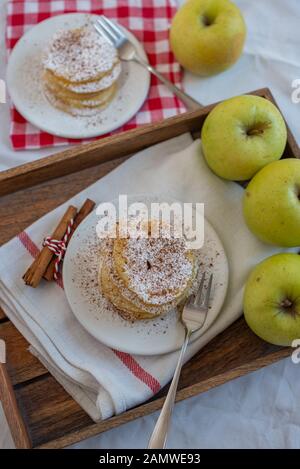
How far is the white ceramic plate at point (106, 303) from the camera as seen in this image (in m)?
0.98

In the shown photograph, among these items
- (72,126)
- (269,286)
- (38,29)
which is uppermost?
(38,29)

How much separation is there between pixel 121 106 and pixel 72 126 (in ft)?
0.37

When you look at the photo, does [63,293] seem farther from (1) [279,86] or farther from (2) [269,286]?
(1) [279,86]

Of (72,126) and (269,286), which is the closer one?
(269,286)

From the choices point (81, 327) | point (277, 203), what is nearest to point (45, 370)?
point (81, 327)

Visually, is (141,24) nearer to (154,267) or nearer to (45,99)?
(45,99)

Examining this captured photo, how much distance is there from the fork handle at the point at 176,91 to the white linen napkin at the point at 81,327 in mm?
139

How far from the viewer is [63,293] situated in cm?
102

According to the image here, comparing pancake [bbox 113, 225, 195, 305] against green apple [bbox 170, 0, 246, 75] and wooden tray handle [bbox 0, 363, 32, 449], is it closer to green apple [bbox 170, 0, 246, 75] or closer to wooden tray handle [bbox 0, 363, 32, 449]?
wooden tray handle [bbox 0, 363, 32, 449]

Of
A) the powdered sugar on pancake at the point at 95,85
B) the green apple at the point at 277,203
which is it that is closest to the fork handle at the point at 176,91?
the powdered sugar on pancake at the point at 95,85

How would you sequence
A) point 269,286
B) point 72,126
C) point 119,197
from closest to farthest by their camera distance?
1. point 269,286
2. point 119,197
3. point 72,126

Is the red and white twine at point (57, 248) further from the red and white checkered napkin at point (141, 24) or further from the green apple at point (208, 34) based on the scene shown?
the green apple at point (208, 34)

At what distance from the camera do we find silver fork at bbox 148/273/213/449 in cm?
91

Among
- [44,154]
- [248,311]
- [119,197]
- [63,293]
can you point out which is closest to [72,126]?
[44,154]
